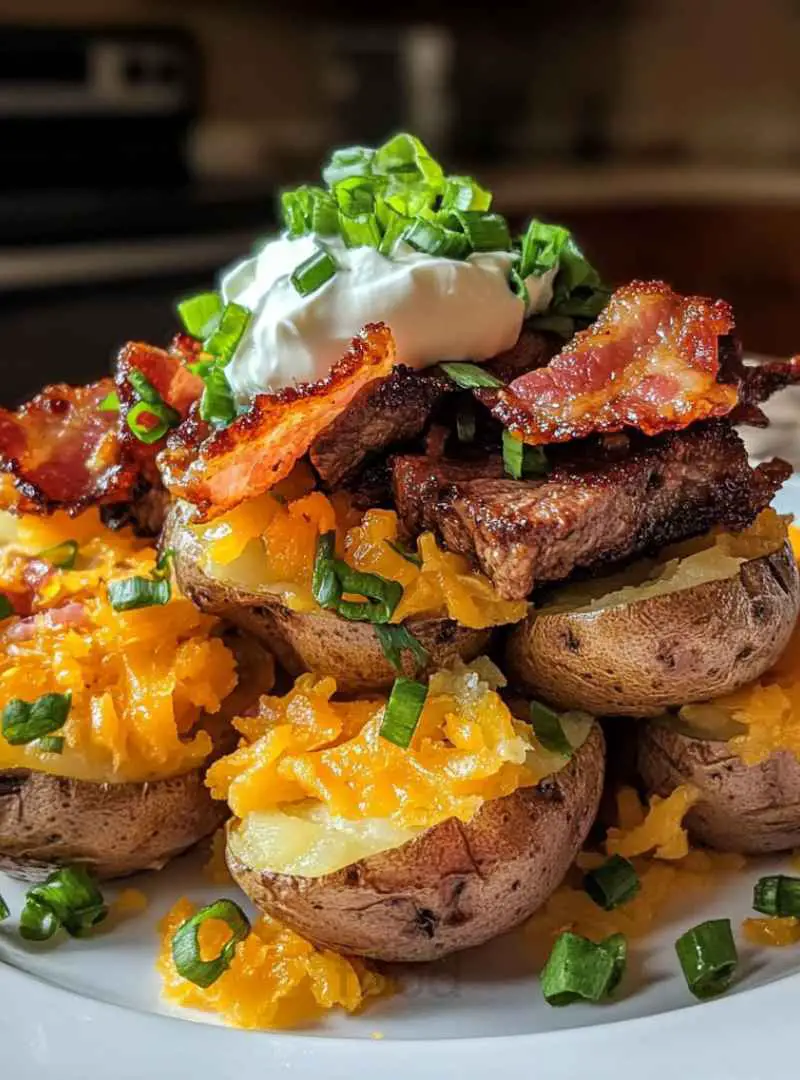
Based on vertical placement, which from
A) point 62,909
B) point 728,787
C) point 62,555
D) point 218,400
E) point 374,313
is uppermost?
point 374,313

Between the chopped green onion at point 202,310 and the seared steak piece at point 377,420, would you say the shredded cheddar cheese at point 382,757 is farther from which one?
the chopped green onion at point 202,310

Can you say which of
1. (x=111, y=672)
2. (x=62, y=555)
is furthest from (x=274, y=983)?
(x=62, y=555)

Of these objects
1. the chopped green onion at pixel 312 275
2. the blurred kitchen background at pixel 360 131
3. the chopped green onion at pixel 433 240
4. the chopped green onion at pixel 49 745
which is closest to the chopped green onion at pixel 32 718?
the chopped green onion at pixel 49 745

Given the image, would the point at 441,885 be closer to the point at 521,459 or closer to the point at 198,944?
the point at 198,944

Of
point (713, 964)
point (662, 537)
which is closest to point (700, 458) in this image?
point (662, 537)

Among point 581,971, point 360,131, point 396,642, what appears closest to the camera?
point 581,971

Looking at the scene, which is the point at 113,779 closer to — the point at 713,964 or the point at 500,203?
the point at 713,964

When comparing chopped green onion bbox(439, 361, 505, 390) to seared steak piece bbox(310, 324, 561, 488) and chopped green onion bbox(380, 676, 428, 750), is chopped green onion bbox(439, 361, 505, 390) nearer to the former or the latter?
seared steak piece bbox(310, 324, 561, 488)
